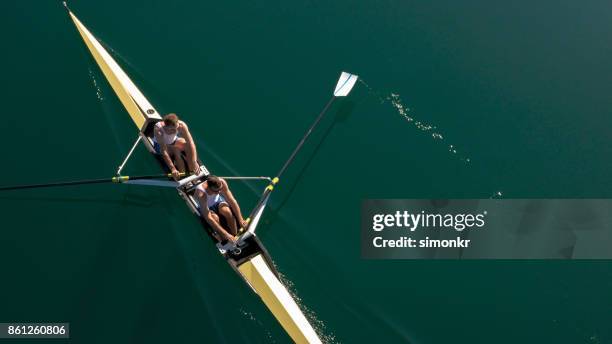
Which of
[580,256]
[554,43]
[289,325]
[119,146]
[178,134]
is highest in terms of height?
[554,43]

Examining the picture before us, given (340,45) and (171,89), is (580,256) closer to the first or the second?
(340,45)

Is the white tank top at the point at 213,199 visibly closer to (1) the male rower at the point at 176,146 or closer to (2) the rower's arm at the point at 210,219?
(2) the rower's arm at the point at 210,219

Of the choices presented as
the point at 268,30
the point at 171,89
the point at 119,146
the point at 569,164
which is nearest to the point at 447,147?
the point at 569,164

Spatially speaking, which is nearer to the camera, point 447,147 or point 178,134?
point 178,134

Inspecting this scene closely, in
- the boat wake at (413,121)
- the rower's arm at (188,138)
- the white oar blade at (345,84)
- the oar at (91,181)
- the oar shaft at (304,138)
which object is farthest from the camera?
the white oar blade at (345,84)

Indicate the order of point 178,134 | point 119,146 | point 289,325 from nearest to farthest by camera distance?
point 289,325 < point 178,134 < point 119,146

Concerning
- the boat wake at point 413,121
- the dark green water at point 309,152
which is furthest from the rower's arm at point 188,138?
the boat wake at point 413,121

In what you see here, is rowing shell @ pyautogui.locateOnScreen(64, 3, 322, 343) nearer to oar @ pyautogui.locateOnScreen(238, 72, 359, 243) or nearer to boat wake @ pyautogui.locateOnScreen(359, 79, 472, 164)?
oar @ pyautogui.locateOnScreen(238, 72, 359, 243)
